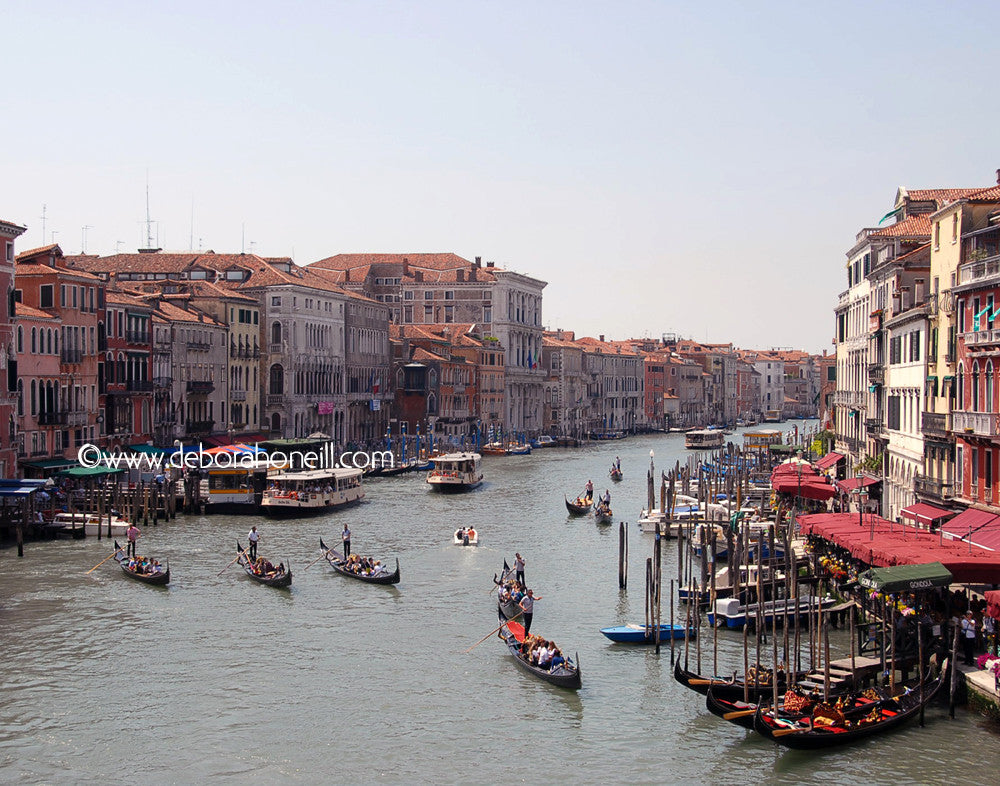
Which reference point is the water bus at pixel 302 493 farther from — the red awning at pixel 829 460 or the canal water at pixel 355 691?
the red awning at pixel 829 460

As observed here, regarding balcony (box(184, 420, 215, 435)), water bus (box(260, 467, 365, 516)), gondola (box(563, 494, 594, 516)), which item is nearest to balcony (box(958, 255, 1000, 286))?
gondola (box(563, 494, 594, 516))

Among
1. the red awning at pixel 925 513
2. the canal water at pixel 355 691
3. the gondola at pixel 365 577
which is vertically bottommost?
the canal water at pixel 355 691

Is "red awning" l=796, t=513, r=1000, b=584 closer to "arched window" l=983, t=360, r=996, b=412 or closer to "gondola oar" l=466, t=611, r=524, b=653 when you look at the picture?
"arched window" l=983, t=360, r=996, b=412

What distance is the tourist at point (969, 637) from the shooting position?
1638cm

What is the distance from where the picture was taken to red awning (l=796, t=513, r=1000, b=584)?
54.7 ft

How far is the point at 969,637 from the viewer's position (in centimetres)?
1642

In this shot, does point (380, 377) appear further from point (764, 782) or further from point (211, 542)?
point (764, 782)

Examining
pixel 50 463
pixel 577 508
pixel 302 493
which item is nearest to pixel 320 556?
pixel 302 493

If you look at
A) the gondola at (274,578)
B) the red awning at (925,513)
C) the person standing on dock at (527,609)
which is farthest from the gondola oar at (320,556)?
the red awning at (925,513)

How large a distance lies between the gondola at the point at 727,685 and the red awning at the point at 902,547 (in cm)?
237

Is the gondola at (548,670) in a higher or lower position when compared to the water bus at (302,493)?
lower

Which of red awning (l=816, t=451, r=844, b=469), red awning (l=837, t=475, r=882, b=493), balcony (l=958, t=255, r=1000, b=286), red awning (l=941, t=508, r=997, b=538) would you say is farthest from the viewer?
red awning (l=816, t=451, r=844, b=469)

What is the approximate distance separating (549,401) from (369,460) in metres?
34.5

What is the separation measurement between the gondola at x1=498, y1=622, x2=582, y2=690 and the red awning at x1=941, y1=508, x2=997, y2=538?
6074 millimetres
